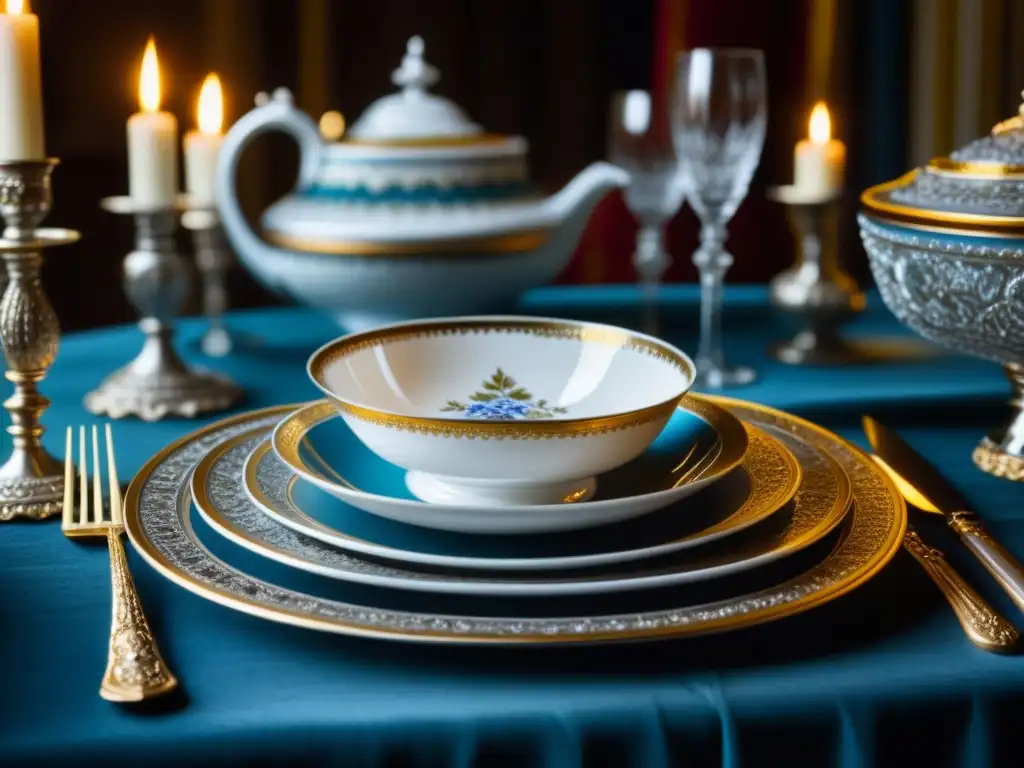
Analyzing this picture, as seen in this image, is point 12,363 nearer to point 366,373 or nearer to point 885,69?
point 366,373

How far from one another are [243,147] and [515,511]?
502mm

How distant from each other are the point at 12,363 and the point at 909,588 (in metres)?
0.40

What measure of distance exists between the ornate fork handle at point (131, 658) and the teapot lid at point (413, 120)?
48cm

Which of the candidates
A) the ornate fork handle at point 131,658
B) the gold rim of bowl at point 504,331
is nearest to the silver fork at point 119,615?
the ornate fork handle at point 131,658

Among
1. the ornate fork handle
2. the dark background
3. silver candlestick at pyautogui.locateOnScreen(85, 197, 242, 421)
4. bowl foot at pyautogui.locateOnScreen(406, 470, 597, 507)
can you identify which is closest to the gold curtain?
the dark background

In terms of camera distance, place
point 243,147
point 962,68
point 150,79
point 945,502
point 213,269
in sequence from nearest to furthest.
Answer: point 945,502 < point 150,79 < point 243,147 < point 213,269 < point 962,68

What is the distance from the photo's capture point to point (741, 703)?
0.37 m

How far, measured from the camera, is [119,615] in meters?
0.41

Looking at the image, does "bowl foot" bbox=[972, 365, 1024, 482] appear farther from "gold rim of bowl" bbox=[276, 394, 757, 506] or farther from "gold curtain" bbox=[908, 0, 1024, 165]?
"gold curtain" bbox=[908, 0, 1024, 165]

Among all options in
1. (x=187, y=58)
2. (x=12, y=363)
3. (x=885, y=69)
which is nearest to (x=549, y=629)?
(x=12, y=363)

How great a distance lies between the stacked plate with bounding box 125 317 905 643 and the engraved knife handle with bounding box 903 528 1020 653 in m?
0.02

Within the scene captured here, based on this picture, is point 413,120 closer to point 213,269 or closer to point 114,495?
point 213,269

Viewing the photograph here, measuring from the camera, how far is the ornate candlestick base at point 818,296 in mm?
853

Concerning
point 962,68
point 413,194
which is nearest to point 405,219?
point 413,194
